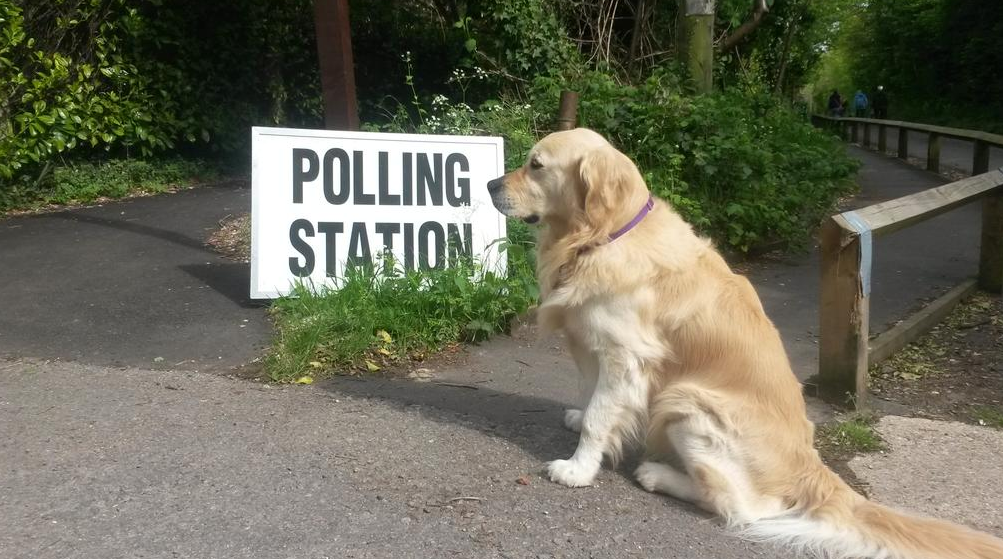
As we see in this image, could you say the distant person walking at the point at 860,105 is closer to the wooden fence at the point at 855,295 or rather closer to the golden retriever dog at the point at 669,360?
the wooden fence at the point at 855,295

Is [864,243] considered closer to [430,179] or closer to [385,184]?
[430,179]

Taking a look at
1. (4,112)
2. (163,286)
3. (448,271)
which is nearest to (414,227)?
(448,271)

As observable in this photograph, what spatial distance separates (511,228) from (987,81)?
2687cm

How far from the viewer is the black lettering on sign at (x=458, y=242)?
18.8 ft

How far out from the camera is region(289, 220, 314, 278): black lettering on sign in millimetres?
5539

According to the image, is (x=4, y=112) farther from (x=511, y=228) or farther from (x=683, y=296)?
(x=683, y=296)

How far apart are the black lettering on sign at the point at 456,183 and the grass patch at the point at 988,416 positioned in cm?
340

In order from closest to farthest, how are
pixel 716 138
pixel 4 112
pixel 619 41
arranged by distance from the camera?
pixel 716 138 → pixel 4 112 → pixel 619 41

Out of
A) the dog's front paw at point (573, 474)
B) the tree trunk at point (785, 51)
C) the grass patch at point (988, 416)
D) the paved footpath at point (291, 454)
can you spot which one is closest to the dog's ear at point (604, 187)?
the dog's front paw at point (573, 474)

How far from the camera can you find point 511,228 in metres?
6.33

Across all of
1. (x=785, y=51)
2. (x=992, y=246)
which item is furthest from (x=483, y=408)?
(x=785, y=51)

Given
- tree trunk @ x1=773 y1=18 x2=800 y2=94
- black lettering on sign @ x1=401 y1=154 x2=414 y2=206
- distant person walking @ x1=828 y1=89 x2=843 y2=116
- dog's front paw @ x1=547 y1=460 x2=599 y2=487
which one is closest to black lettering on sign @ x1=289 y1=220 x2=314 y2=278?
black lettering on sign @ x1=401 y1=154 x2=414 y2=206

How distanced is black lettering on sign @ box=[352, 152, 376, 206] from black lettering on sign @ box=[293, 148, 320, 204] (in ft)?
0.84

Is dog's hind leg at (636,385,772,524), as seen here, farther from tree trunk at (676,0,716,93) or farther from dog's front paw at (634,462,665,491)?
tree trunk at (676,0,716,93)
